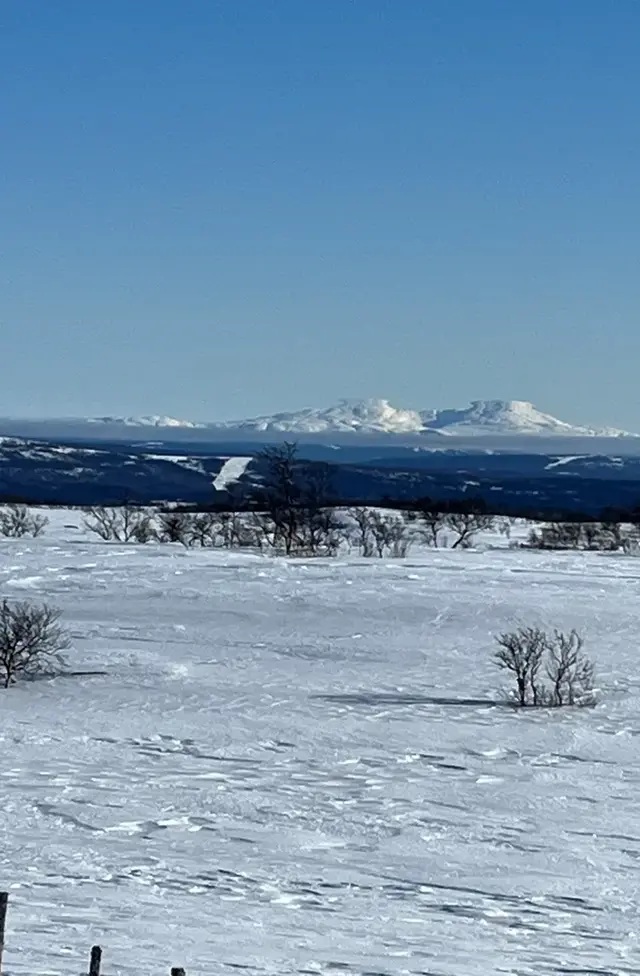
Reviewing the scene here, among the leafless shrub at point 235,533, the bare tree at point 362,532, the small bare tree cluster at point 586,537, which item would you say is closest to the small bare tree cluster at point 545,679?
the bare tree at point 362,532

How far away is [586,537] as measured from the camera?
63.5 metres

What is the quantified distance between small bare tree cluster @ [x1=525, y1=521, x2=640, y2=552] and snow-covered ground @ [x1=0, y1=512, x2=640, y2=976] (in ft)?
89.6

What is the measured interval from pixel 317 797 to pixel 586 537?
164 feet

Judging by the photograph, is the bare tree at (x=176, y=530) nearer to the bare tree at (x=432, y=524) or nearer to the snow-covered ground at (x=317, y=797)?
the bare tree at (x=432, y=524)

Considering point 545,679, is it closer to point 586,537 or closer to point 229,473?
point 586,537

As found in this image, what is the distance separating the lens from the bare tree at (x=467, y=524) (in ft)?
197

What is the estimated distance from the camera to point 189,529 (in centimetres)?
5703

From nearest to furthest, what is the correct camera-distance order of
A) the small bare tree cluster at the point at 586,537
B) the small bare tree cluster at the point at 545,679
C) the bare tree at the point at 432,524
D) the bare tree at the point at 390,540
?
1. the small bare tree cluster at the point at 545,679
2. the bare tree at the point at 390,540
3. the small bare tree cluster at the point at 586,537
4. the bare tree at the point at 432,524

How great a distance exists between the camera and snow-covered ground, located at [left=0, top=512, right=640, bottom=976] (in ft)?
31.3

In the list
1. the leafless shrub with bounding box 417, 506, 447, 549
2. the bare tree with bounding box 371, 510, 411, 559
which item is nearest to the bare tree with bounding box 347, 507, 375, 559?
the bare tree with bounding box 371, 510, 411, 559

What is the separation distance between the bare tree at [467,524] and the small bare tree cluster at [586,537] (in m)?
2.49

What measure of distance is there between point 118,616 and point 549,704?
39.2ft

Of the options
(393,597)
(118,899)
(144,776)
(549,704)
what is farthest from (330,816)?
(393,597)

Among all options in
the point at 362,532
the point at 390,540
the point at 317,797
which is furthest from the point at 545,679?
the point at 362,532
